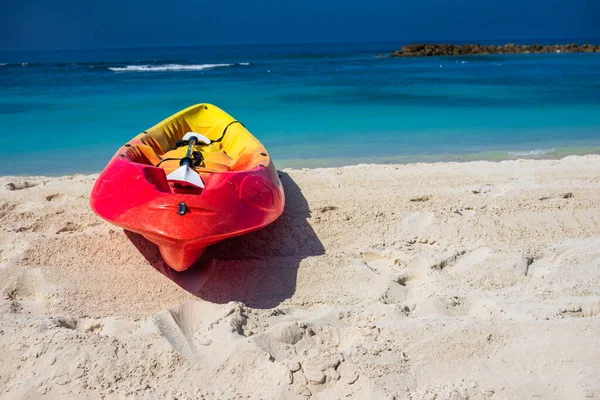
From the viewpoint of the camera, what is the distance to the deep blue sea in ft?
26.8

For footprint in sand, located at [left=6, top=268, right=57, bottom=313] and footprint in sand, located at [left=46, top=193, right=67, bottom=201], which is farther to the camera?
footprint in sand, located at [left=46, top=193, right=67, bottom=201]

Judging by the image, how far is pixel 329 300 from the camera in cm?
334

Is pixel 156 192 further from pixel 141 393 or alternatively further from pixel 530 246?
pixel 530 246

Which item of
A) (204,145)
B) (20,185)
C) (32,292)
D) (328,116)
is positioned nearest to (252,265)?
(32,292)

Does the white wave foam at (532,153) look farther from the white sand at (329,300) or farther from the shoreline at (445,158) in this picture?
the white sand at (329,300)

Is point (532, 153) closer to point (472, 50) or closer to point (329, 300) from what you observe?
point (329, 300)

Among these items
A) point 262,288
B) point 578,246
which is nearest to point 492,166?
point 578,246

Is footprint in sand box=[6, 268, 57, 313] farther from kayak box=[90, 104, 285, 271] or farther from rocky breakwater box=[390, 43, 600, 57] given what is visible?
rocky breakwater box=[390, 43, 600, 57]

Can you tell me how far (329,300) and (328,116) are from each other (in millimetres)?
8593

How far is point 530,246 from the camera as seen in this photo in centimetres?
398

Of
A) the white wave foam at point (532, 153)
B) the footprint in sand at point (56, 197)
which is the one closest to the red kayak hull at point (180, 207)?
the footprint in sand at point (56, 197)

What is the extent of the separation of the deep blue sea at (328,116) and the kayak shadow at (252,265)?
3225mm

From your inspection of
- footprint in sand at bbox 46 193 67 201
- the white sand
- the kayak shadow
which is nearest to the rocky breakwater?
the white sand

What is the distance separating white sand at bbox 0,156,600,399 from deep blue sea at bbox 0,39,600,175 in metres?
2.96
